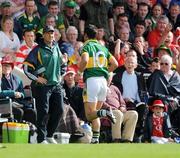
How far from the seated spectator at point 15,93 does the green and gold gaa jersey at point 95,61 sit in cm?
124

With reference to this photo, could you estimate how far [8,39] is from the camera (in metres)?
19.3

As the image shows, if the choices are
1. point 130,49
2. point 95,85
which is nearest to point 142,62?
point 130,49

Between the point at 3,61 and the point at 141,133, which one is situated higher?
the point at 3,61

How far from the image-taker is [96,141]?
16859mm

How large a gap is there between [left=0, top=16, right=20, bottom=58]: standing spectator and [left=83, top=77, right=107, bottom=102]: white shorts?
2688 millimetres

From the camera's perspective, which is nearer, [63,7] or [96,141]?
[96,141]

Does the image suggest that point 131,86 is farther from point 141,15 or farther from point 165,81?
point 141,15

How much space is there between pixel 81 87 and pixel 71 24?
11.0 ft

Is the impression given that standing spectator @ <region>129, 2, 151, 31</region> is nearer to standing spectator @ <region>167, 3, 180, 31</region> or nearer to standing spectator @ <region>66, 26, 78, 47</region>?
standing spectator @ <region>167, 3, 180, 31</region>

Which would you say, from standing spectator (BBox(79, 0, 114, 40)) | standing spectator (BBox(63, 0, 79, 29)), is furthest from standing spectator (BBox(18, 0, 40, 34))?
standing spectator (BBox(79, 0, 114, 40))

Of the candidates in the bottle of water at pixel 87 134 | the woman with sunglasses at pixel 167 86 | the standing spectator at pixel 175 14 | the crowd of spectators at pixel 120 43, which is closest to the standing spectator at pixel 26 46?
the crowd of spectators at pixel 120 43

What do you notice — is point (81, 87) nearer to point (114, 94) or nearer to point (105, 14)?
point (114, 94)
